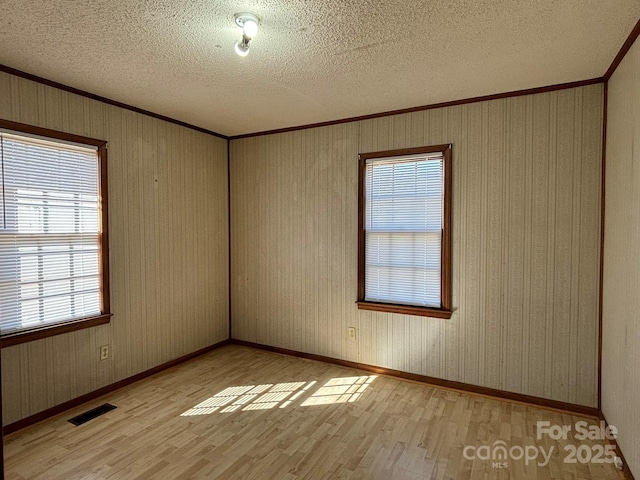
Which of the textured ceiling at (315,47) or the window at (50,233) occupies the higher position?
the textured ceiling at (315,47)

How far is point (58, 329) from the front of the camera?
2.88 m

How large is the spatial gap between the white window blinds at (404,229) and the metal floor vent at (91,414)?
243 centimetres

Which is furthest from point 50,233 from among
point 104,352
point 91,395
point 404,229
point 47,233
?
point 404,229

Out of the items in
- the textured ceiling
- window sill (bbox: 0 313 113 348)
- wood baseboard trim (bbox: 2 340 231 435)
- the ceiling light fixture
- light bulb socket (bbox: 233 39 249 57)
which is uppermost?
the textured ceiling

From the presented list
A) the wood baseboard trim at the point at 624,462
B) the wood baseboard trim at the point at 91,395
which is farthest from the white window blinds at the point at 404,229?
the wood baseboard trim at the point at 91,395

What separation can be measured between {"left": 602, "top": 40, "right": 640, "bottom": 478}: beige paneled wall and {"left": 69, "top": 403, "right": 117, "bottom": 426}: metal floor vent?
3.53 m

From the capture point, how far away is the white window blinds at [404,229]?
3408 millimetres

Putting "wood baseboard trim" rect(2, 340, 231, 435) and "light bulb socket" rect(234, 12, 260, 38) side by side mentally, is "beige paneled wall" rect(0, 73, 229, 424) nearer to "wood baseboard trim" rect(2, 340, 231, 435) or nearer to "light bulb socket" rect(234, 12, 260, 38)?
"wood baseboard trim" rect(2, 340, 231, 435)

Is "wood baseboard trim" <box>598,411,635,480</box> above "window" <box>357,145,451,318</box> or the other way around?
the other way around

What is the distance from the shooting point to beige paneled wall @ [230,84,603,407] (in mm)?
2891

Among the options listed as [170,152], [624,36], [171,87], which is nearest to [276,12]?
[171,87]

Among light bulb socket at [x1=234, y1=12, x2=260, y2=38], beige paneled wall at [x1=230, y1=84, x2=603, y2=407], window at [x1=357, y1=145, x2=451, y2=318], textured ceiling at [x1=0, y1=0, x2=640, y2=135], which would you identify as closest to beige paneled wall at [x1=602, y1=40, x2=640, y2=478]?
beige paneled wall at [x1=230, y1=84, x2=603, y2=407]

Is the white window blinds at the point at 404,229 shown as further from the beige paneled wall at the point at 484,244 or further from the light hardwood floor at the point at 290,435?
the light hardwood floor at the point at 290,435

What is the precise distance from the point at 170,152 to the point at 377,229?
225 centimetres
